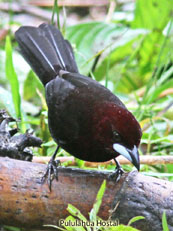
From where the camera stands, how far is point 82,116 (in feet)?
8.19

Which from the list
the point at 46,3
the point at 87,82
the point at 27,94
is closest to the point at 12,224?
the point at 87,82

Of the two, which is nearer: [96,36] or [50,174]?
[50,174]

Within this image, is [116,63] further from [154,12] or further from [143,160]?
[143,160]

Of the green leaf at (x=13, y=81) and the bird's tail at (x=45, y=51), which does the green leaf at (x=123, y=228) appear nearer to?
the bird's tail at (x=45, y=51)

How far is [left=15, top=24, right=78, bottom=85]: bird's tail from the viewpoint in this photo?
313 cm

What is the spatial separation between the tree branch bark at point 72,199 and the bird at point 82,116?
0.09m

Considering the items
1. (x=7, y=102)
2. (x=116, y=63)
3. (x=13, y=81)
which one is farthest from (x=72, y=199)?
(x=116, y=63)

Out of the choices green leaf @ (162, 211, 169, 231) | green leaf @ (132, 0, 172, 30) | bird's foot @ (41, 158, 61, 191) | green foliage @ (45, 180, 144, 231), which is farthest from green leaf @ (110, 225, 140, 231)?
green leaf @ (132, 0, 172, 30)

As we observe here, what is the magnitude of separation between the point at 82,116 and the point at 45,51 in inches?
33.9

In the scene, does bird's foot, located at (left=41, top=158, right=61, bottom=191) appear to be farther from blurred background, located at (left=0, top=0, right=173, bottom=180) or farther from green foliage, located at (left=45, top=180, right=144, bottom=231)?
blurred background, located at (left=0, top=0, right=173, bottom=180)

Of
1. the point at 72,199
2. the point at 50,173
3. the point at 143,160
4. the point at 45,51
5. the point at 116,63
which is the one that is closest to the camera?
the point at 72,199

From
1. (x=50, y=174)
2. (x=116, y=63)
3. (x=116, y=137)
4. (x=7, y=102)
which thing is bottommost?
(x=50, y=174)

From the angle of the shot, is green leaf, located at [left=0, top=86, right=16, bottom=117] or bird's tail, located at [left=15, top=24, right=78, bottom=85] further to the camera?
green leaf, located at [left=0, top=86, right=16, bottom=117]

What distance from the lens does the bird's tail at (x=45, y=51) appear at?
3.13 m
